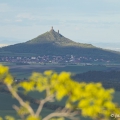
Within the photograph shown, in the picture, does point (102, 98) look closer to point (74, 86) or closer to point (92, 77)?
point (74, 86)

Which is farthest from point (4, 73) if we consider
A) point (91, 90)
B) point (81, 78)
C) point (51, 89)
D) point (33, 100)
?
point (81, 78)

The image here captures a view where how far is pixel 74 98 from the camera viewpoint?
831 cm

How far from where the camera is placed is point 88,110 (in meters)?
8.15

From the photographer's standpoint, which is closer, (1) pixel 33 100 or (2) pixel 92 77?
(1) pixel 33 100

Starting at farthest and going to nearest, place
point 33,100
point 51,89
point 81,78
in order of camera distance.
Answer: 1. point 81,78
2. point 33,100
3. point 51,89

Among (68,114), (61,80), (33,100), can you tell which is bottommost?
(33,100)

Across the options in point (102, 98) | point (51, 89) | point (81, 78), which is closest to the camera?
point (102, 98)

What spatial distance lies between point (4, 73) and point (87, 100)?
6.02 ft

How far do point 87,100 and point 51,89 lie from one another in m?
0.79

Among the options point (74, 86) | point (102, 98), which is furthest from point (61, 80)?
point (102, 98)

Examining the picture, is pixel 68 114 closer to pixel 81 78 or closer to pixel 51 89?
pixel 51 89

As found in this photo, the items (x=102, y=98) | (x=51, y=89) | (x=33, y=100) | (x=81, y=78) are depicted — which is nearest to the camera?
(x=102, y=98)

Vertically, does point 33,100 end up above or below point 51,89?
below

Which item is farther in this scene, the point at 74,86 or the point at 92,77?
the point at 92,77
